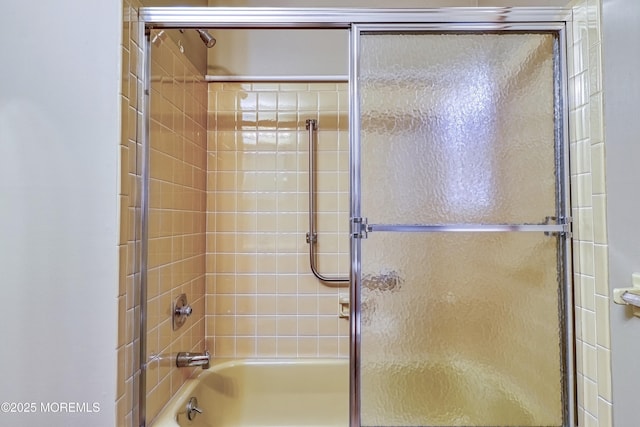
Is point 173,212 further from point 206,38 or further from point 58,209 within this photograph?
point 206,38

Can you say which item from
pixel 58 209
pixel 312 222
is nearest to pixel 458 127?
pixel 312 222

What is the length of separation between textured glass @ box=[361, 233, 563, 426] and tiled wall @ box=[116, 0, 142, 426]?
2.19 feet

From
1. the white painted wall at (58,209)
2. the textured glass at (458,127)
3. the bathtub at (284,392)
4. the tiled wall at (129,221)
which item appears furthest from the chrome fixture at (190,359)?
the textured glass at (458,127)

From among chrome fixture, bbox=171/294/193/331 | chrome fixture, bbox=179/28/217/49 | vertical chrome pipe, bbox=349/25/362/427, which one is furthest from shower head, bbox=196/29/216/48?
chrome fixture, bbox=171/294/193/331

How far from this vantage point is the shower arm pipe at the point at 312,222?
1736 mm

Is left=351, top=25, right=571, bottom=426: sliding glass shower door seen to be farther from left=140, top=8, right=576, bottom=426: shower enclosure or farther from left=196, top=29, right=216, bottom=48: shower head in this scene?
left=196, top=29, right=216, bottom=48: shower head

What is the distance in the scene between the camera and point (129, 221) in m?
0.94

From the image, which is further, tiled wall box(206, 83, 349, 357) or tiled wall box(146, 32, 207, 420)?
tiled wall box(206, 83, 349, 357)

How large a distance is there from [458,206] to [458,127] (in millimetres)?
247

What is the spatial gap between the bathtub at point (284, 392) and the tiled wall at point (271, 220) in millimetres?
83

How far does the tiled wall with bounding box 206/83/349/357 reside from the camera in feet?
5.86

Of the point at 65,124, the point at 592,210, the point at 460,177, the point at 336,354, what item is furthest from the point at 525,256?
the point at 65,124

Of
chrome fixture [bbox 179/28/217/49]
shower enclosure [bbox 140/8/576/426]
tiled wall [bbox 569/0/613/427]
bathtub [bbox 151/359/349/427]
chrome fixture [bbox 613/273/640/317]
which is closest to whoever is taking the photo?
chrome fixture [bbox 613/273/640/317]

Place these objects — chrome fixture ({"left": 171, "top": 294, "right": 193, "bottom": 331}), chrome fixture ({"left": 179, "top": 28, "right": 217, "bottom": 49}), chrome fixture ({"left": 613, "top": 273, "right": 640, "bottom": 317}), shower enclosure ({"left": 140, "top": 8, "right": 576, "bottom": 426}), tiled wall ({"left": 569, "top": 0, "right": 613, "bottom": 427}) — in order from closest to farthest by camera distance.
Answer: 1. chrome fixture ({"left": 613, "top": 273, "right": 640, "bottom": 317})
2. tiled wall ({"left": 569, "top": 0, "right": 613, "bottom": 427})
3. shower enclosure ({"left": 140, "top": 8, "right": 576, "bottom": 426})
4. chrome fixture ({"left": 171, "top": 294, "right": 193, "bottom": 331})
5. chrome fixture ({"left": 179, "top": 28, "right": 217, "bottom": 49})
